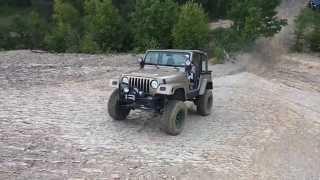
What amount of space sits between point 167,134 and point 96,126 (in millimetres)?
1816

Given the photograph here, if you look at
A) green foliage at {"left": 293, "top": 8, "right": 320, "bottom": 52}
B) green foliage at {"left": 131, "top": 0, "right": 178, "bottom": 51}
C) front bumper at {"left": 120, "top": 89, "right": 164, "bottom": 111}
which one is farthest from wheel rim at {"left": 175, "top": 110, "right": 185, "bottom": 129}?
green foliage at {"left": 293, "top": 8, "right": 320, "bottom": 52}

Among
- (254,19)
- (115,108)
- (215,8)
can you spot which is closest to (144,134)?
(115,108)

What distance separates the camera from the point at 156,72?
13.2m

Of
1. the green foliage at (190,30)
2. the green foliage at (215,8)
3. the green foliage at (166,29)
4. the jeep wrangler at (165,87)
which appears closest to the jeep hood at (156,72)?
the jeep wrangler at (165,87)

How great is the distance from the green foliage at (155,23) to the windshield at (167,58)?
18.0 metres

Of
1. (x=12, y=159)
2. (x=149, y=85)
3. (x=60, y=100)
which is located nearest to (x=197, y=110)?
(x=149, y=85)

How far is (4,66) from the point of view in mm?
22766

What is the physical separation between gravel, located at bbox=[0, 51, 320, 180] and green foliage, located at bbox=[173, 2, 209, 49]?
1064 centimetres

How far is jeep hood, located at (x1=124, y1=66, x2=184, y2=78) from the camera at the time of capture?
12784 millimetres

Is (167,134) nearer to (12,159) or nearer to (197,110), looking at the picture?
(197,110)

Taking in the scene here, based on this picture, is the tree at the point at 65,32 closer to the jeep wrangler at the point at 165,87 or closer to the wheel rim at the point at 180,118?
the jeep wrangler at the point at 165,87

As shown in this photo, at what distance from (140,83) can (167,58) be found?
1572 mm

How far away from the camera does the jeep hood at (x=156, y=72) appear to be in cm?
1278

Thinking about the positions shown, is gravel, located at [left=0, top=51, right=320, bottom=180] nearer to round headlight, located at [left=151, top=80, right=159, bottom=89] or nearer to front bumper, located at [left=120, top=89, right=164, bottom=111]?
front bumper, located at [left=120, top=89, right=164, bottom=111]
